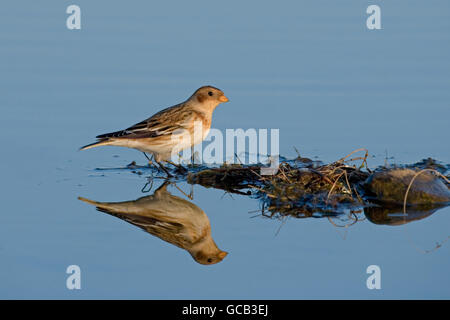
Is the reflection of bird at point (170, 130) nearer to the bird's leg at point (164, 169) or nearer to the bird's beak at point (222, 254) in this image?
the bird's leg at point (164, 169)

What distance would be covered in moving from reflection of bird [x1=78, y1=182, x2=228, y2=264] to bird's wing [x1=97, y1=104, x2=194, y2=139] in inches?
42.8

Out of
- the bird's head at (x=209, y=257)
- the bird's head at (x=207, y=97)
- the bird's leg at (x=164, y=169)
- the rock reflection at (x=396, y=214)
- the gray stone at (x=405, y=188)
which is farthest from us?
the bird's head at (x=207, y=97)

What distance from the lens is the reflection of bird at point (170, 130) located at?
8.79 metres

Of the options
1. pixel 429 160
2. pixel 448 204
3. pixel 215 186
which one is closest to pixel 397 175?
pixel 448 204

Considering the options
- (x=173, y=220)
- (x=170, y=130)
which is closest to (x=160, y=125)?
(x=170, y=130)

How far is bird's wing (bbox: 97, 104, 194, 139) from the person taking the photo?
8812 mm

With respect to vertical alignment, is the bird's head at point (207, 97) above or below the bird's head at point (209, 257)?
above

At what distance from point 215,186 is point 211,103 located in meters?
1.62

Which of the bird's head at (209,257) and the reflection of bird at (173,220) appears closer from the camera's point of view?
the bird's head at (209,257)

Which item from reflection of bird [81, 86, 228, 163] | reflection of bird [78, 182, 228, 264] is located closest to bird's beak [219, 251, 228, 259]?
reflection of bird [78, 182, 228, 264]

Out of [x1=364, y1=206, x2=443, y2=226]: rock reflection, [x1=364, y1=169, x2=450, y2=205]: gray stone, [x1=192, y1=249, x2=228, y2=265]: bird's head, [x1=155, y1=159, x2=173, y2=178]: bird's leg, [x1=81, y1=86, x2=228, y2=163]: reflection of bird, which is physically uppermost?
[x1=81, y1=86, x2=228, y2=163]: reflection of bird

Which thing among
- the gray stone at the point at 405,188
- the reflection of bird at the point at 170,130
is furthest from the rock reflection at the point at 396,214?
the reflection of bird at the point at 170,130

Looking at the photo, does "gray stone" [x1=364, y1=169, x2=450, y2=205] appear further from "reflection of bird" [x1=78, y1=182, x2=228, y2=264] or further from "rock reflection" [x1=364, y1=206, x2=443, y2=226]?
"reflection of bird" [x1=78, y1=182, x2=228, y2=264]
